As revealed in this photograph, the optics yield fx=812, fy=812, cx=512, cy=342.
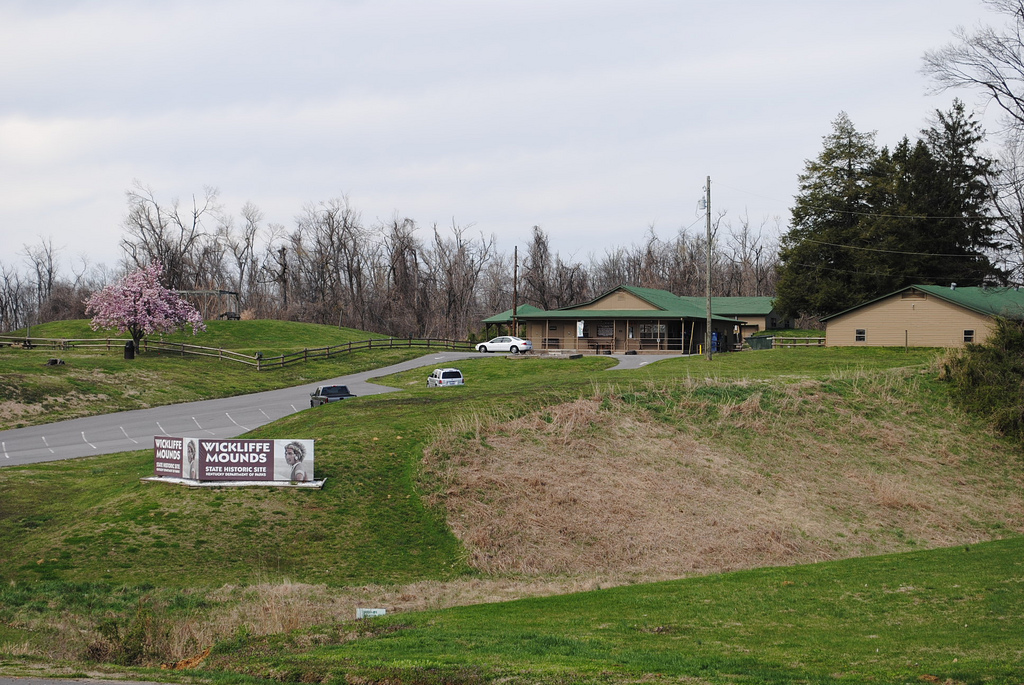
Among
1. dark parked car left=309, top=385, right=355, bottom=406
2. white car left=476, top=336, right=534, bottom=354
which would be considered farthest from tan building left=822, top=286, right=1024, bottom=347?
dark parked car left=309, top=385, right=355, bottom=406

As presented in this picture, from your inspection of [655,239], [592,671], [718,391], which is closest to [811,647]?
[592,671]

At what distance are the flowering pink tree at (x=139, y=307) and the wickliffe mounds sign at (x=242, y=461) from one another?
41.3m

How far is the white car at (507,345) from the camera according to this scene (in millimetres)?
65375

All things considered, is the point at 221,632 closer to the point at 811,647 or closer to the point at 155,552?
the point at 155,552

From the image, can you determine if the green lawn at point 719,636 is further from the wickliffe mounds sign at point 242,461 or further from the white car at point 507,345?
the white car at point 507,345

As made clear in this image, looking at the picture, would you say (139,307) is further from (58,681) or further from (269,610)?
(58,681)

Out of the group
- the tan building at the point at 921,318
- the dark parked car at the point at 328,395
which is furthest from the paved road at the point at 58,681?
the tan building at the point at 921,318

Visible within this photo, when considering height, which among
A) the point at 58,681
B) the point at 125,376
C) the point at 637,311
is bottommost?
the point at 58,681

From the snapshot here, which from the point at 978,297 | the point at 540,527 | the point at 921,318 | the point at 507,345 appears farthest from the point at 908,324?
the point at 540,527

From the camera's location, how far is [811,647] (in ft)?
38.2

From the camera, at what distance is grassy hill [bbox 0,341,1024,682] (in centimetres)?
1222

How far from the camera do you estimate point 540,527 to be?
22.8 meters

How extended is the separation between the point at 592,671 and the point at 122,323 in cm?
6145

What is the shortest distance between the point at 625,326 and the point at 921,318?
73.1 ft
